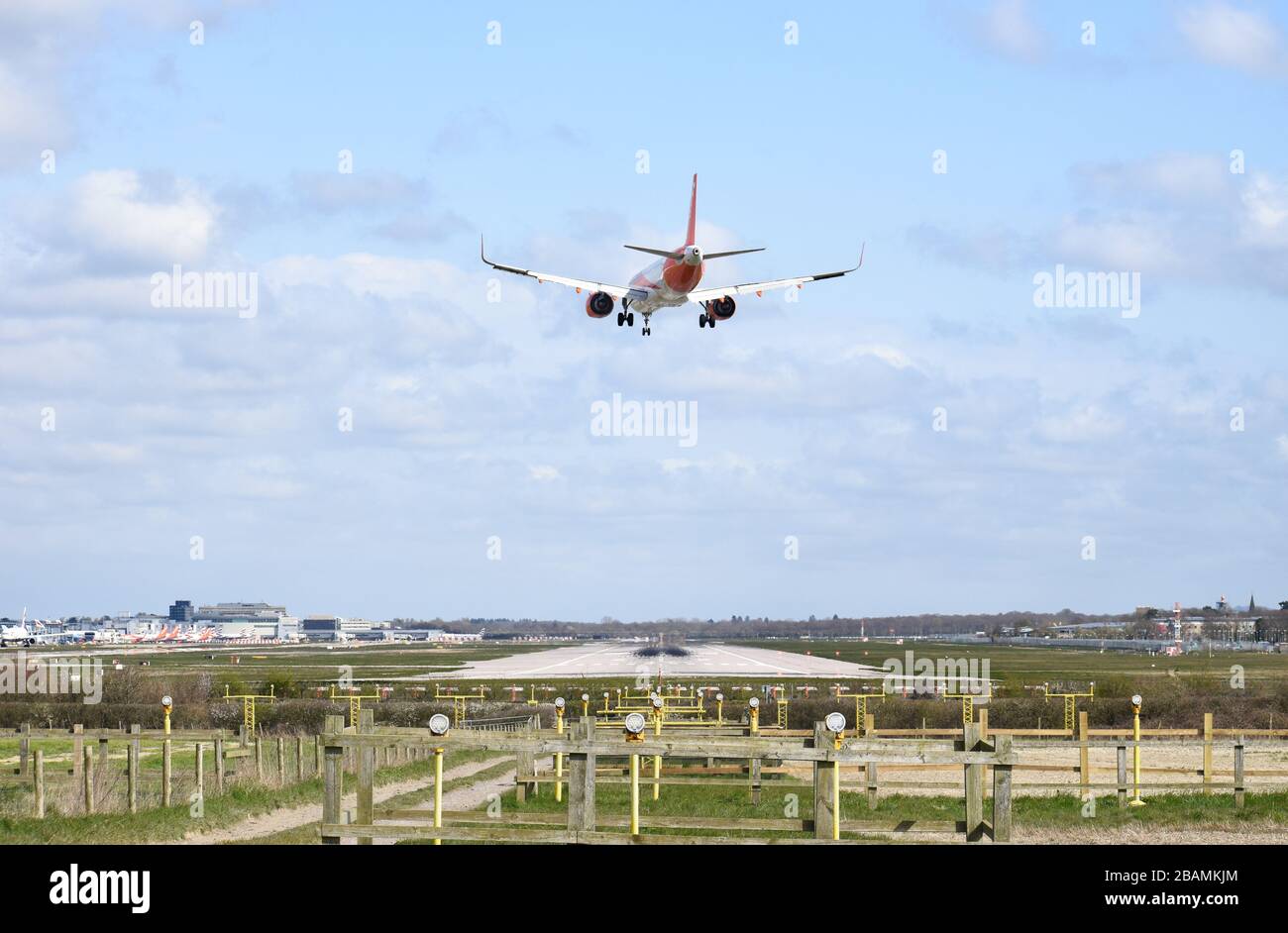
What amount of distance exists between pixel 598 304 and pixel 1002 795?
3976 centimetres

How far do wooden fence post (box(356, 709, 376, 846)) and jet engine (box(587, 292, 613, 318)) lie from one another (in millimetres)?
37297

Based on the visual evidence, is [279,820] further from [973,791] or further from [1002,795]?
[1002,795]

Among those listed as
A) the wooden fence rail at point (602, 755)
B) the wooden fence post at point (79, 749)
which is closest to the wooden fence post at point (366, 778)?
the wooden fence rail at point (602, 755)

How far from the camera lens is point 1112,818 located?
3036cm

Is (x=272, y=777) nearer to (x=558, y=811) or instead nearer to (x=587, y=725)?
(x=558, y=811)

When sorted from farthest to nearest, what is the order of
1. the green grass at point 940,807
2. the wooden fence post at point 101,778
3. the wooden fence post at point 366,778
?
1. the wooden fence post at point 101,778
2. the green grass at point 940,807
3. the wooden fence post at point 366,778

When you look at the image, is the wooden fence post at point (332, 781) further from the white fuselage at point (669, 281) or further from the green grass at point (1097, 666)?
the green grass at point (1097, 666)

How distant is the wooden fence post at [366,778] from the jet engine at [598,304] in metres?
37.3

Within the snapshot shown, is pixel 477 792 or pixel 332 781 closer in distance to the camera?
pixel 332 781

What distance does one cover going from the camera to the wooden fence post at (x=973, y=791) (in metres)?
18.9

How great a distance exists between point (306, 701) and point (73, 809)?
44476 millimetres

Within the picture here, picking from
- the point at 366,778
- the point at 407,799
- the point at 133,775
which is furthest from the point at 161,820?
the point at 366,778

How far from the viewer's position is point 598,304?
183 ft
